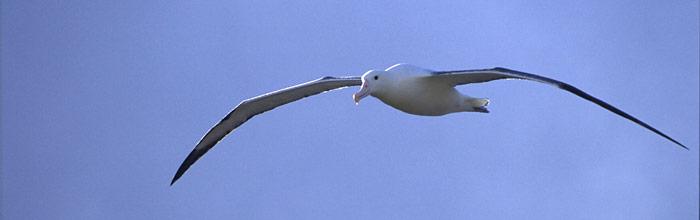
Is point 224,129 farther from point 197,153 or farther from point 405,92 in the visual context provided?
point 405,92

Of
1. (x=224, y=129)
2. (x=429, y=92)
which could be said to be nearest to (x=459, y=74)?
(x=429, y=92)

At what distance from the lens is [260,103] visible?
19344 millimetres

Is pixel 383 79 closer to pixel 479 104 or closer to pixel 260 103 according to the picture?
pixel 479 104

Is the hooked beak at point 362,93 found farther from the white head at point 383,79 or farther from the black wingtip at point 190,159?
the black wingtip at point 190,159

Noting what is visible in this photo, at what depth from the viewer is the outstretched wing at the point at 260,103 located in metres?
18.4

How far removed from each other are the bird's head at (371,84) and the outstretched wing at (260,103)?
1148mm

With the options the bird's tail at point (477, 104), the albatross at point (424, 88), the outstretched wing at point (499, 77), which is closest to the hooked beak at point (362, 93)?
the albatross at point (424, 88)

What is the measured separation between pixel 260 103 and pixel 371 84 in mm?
2951

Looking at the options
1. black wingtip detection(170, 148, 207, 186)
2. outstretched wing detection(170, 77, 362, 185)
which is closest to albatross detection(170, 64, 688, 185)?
outstretched wing detection(170, 77, 362, 185)

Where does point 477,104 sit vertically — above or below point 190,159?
above

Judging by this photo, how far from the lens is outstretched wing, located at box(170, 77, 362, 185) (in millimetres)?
18359

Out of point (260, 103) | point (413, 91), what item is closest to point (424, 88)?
point (413, 91)

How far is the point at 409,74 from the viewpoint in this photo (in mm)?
16719

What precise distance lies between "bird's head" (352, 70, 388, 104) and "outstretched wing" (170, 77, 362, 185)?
1.15 m
